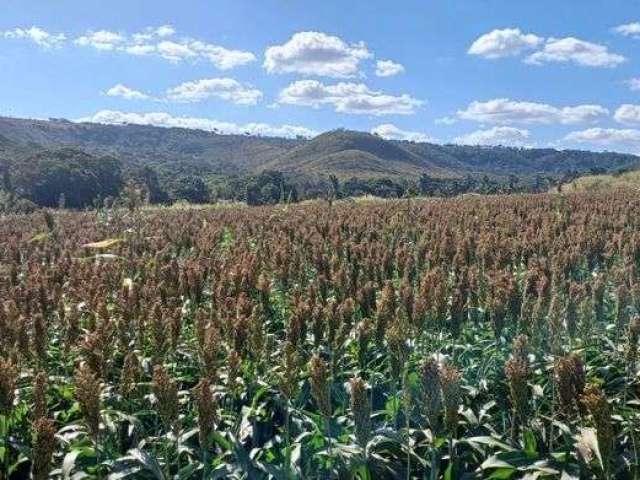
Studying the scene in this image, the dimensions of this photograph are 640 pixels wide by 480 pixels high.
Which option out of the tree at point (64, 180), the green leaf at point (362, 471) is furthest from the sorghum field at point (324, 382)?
the tree at point (64, 180)

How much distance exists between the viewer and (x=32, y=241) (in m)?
12.4

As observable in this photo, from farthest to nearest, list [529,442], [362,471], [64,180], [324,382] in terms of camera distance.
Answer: [64,180] → [529,442] → [362,471] → [324,382]

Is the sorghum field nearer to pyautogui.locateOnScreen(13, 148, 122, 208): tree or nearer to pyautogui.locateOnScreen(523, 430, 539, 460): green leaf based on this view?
pyautogui.locateOnScreen(523, 430, 539, 460): green leaf

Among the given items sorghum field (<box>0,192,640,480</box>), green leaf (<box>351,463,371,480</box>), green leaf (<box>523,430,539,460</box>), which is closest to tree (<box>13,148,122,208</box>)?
sorghum field (<box>0,192,640,480</box>)

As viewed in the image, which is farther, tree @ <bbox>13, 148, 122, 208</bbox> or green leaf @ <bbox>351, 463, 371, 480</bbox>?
tree @ <bbox>13, 148, 122, 208</bbox>

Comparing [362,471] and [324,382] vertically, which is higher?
[324,382]

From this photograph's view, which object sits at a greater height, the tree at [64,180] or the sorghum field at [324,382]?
the sorghum field at [324,382]

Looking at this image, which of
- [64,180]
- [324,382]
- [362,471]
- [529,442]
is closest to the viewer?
[324,382]

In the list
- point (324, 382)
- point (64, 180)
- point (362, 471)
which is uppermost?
point (324, 382)

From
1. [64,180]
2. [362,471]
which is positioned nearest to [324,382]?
[362,471]

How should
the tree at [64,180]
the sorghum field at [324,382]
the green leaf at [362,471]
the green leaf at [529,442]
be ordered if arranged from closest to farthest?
the sorghum field at [324,382] → the green leaf at [362,471] → the green leaf at [529,442] → the tree at [64,180]

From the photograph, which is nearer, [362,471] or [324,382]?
[324,382]

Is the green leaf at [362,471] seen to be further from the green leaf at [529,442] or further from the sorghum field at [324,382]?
the green leaf at [529,442]

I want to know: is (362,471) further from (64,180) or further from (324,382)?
(64,180)
